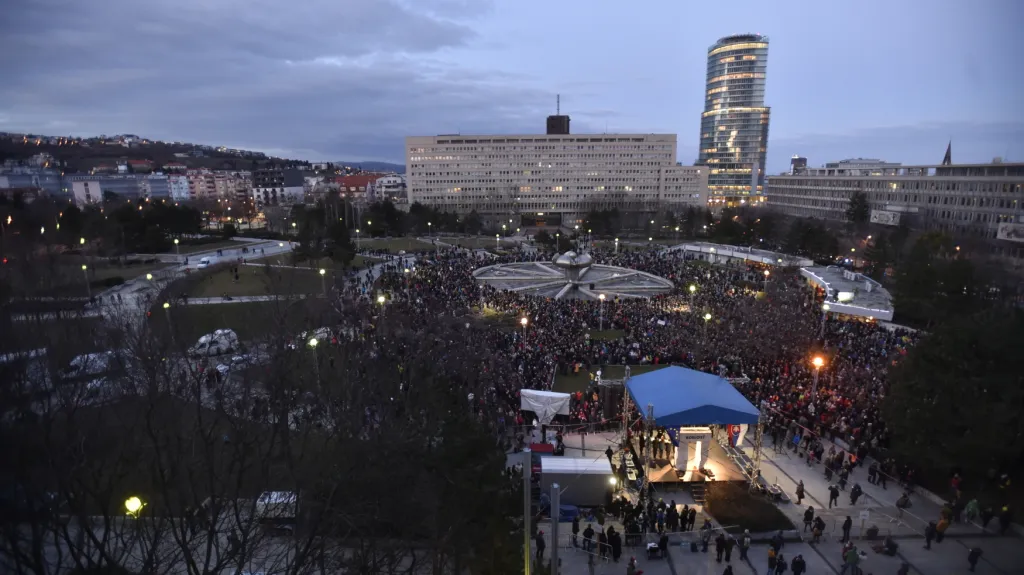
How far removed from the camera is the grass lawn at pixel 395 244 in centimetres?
5591

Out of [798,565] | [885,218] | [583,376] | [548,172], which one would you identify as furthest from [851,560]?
[548,172]

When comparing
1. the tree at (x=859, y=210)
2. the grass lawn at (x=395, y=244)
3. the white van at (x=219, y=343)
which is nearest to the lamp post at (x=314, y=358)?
the white van at (x=219, y=343)

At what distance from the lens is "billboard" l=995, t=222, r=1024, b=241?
43.0 m

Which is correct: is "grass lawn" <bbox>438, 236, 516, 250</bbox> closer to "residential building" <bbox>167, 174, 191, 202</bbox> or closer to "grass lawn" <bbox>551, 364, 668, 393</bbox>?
"grass lawn" <bbox>551, 364, 668, 393</bbox>

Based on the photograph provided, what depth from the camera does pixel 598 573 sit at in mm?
10766

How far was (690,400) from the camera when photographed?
13.5 meters

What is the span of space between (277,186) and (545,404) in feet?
400

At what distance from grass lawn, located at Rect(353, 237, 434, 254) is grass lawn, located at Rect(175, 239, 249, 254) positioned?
12.3 metres

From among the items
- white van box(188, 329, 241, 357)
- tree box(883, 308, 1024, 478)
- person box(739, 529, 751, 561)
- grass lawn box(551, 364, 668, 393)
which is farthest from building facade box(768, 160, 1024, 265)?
white van box(188, 329, 241, 357)

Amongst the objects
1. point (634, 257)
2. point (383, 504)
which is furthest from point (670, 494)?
point (634, 257)

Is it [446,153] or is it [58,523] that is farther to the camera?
[446,153]

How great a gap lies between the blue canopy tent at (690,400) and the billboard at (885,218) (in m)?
55.2

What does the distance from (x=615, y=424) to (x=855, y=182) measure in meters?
69.5

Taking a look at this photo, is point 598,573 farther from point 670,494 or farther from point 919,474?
point 919,474
